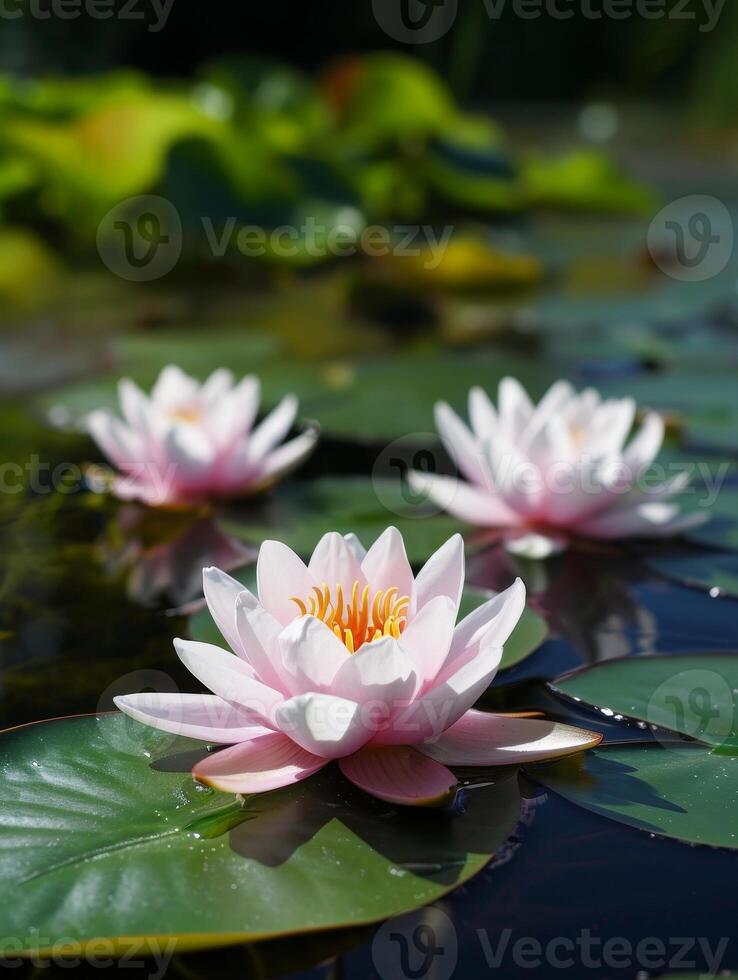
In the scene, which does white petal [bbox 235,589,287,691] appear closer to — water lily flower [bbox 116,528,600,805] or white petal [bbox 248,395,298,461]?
water lily flower [bbox 116,528,600,805]

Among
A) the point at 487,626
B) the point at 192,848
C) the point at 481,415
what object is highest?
the point at 481,415

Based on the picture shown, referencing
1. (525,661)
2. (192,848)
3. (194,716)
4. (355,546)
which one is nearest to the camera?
(192,848)

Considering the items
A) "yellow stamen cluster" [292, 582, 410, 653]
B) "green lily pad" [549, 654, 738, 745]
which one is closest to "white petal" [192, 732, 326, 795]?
"yellow stamen cluster" [292, 582, 410, 653]

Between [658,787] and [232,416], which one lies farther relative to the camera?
[232,416]

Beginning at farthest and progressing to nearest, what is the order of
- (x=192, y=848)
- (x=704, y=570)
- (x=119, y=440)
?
(x=119, y=440) < (x=704, y=570) < (x=192, y=848)

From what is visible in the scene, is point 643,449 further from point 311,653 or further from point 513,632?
point 311,653

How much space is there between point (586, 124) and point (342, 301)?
5.99 meters

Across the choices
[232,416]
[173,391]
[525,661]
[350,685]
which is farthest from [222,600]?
[173,391]

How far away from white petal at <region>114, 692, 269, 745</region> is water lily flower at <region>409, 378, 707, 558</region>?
77cm

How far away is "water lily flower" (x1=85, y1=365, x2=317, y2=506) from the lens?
74.6 inches

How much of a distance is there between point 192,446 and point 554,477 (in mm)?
611

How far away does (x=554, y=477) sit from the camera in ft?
5.67

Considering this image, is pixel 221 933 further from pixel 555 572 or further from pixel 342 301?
pixel 342 301

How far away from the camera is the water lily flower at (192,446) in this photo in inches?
74.6
